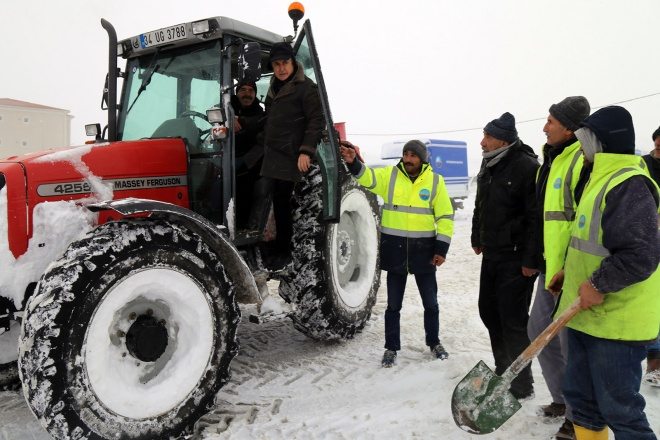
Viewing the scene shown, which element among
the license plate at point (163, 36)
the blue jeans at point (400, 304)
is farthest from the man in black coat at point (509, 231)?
the license plate at point (163, 36)

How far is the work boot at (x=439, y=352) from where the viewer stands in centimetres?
368

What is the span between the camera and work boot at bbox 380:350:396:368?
11.9ft

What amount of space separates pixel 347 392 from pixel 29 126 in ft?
121

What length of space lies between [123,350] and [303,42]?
7.65 feet

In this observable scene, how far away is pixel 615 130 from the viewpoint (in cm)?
202

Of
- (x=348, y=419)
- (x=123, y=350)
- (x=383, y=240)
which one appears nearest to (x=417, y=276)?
(x=383, y=240)

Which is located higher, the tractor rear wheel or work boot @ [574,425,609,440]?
the tractor rear wheel

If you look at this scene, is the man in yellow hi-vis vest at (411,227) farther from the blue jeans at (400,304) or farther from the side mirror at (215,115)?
the side mirror at (215,115)

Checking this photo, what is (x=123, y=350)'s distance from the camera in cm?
254

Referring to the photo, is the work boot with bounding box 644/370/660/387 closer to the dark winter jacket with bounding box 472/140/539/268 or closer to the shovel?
the dark winter jacket with bounding box 472/140/539/268

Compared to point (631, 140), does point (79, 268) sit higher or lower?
lower

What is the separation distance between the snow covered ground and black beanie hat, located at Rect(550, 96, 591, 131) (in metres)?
1.66

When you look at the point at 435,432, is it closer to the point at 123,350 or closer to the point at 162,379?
the point at 162,379

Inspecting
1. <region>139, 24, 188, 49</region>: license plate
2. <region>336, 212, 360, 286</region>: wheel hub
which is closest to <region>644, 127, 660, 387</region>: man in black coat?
<region>336, 212, 360, 286</region>: wheel hub
